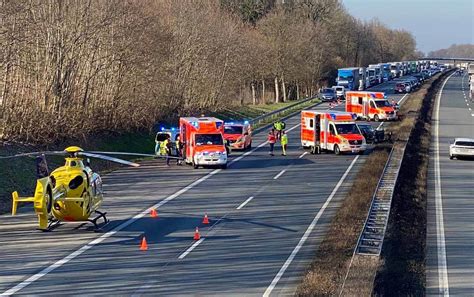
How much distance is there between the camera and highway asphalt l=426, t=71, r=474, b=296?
19172 millimetres

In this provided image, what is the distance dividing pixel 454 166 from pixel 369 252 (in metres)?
21.8

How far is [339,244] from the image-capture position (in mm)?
21078

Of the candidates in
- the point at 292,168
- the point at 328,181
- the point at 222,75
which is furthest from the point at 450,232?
the point at 222,75

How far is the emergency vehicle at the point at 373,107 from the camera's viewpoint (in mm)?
62094

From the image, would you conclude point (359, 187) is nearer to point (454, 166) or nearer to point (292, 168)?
point (292, 168)

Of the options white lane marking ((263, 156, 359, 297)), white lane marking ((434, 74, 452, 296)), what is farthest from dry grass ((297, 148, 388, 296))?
white lane marking ((434, 74, 452, 296))

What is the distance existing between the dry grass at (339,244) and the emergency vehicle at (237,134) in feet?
38.1

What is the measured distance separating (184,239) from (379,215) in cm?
630

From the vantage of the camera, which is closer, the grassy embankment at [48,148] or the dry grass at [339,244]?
the dry grass at [339,244]

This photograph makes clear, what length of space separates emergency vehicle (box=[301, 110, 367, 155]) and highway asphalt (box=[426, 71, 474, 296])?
4.28 m

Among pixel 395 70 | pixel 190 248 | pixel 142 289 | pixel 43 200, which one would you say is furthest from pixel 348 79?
pixel 142 289

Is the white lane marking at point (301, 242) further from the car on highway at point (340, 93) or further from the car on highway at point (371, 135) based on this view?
the car on highway at point (340, 93)

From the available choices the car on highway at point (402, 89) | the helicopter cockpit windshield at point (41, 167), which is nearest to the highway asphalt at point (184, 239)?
the helicopter cockpit windshield at point (41, 167)

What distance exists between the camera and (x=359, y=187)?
30312 mm
